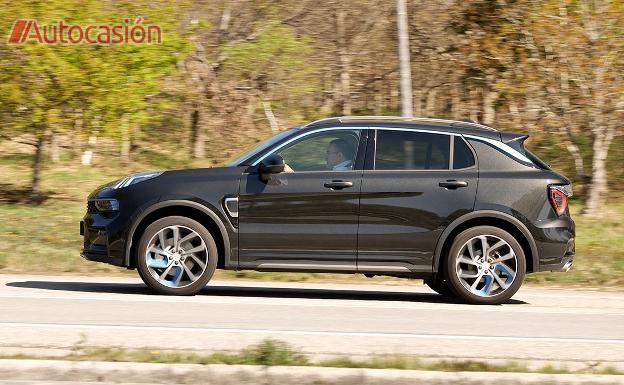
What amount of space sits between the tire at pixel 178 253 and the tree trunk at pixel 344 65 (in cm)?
2079

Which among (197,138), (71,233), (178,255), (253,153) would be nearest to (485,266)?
(253,153)

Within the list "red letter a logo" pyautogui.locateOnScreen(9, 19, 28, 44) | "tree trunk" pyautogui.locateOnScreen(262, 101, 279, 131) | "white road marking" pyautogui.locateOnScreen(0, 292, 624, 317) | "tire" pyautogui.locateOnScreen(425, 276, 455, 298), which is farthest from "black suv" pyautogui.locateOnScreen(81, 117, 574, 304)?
"tree trunk" pyautogui.locateOnScreen(262, 101, 279, 131)

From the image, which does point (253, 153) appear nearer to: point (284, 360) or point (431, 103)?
point (284, 360)

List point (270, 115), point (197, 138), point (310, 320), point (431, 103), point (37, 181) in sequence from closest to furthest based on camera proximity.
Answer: point (310, 320) < point (37, 181) < point (197, 138) < point (270, 115) < point (431, 103)

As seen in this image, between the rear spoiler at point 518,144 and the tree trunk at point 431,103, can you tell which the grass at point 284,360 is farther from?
the tree trunk at point 431,103

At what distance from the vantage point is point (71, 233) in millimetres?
15664

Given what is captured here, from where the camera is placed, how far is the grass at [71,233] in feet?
41.4

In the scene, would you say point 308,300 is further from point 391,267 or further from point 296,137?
point 296,137

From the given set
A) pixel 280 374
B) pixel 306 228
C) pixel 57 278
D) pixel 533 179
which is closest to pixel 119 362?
pixel 280 374

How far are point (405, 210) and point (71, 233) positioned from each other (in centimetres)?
721

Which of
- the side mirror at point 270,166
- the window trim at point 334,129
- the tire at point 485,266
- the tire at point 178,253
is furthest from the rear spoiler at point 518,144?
the tire at point 178,253

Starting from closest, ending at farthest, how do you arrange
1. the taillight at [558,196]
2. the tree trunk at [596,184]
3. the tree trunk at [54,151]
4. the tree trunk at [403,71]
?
the taillight at [558,196] → the tree trunk at [403,71] → the tree trunk at [596,184] → the tree trunk at [54,151]

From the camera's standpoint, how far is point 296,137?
9.95m

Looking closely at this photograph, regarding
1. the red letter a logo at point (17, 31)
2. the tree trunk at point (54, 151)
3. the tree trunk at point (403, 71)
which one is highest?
the red letter a logo at point (17, 31)
